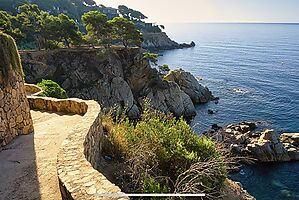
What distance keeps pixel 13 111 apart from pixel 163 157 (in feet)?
15.1

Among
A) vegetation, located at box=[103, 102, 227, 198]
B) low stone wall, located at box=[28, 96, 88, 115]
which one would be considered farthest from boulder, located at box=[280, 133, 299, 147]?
low stone wall, located at box=[28, 96, 88, 115]

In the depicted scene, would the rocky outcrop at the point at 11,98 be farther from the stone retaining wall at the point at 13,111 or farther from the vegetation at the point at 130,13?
the vegetation at the point at 130,13

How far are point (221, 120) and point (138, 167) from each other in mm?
29551

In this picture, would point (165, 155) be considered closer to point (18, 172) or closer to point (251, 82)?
point (18, 172)

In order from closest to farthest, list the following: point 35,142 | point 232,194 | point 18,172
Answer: point 18,172
point 35,142
point 232,194

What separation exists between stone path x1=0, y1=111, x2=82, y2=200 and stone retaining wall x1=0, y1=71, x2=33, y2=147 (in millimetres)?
272

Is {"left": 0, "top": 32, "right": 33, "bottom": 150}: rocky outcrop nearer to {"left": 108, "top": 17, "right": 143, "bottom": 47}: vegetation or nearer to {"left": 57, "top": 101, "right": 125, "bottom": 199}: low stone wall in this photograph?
{"left": 57, "top": 101, "right": 125, "bottom": 199}: low stone wall

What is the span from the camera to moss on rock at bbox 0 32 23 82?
7934mm

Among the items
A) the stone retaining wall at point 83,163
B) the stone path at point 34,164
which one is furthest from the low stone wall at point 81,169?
the stone path at point 34,164

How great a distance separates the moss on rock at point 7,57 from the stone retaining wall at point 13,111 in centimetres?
21

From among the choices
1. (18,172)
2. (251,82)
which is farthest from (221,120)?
(18,172)

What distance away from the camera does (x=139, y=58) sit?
41969mm

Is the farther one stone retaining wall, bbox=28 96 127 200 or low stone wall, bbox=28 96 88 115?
low stone wall, bbox=28 96 88 115

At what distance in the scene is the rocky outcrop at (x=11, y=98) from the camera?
7895 mm
